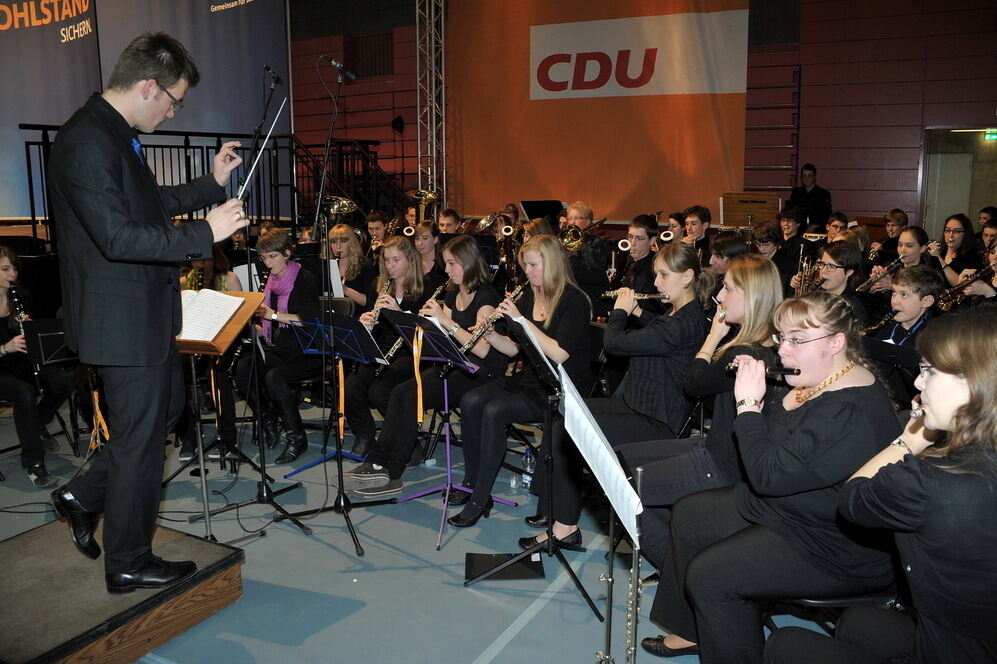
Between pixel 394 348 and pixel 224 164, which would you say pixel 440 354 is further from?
pixel 224 164

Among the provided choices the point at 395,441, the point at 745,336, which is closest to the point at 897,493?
the point at 745,336

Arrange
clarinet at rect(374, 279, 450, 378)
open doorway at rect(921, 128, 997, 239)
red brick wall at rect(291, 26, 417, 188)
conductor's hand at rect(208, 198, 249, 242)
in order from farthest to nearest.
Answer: red brick wall at rect(291, 26, 417, 188), open doorway at rect(921, 128, 997, 239), clarinet at rect(374, 279, 450, 378), conductor's hand at rect(208, 198, 249, 242)

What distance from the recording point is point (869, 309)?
4.86 metres

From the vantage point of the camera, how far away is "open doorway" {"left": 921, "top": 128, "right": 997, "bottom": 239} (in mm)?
9711

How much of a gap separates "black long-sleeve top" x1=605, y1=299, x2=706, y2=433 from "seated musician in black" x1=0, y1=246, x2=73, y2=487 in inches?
133

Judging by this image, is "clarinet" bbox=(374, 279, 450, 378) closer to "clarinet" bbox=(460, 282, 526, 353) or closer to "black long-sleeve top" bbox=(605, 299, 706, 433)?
"clarinet" bbox=(460, 282, 526, 353)

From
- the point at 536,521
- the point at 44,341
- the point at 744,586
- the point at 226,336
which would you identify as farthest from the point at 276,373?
the point at 744,586

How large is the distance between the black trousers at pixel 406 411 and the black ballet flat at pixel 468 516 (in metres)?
0.62

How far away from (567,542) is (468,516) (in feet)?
1.83

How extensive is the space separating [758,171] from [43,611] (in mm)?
9954

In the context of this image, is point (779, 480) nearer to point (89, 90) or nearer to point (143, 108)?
point (143, 108)

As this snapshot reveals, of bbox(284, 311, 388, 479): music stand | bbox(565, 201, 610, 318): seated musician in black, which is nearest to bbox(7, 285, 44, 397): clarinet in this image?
bbox(284, 311, 388, 479): music stand

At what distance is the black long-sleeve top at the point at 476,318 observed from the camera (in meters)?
4.23

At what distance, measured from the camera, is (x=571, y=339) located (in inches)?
146
